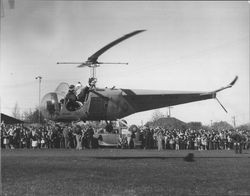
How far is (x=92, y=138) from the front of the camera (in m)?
35.9

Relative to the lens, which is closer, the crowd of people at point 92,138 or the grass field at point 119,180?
the grass field at point 119,180

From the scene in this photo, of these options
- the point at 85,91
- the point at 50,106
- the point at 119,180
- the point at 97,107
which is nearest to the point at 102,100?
the point at 97,107

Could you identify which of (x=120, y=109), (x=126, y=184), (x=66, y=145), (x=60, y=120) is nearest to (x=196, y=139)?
(x=66, y=145)

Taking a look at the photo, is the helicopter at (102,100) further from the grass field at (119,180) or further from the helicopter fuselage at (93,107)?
the grass field at (119,180)

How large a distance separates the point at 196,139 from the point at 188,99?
14.9 m

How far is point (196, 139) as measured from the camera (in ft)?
140

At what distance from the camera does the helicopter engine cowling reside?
2375cm

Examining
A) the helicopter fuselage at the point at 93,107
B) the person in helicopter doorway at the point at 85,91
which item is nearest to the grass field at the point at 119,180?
the person in helicopter doorway at the point at 85,91

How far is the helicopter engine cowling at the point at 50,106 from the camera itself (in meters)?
23.7

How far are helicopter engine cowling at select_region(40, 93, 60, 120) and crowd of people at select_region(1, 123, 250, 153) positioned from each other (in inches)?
296

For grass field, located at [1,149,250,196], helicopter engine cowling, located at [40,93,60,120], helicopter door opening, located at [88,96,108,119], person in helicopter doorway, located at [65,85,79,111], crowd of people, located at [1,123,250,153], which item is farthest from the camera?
crowd of people, located at [1,123,250,153]

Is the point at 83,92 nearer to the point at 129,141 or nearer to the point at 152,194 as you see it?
the point at 152,194

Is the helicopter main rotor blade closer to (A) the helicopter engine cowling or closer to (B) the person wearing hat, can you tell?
(B) the person wearing hat

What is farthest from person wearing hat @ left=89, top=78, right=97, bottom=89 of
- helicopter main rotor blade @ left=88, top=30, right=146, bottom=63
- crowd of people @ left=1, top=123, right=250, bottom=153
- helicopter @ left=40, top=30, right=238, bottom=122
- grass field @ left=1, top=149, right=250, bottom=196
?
crowd of people @ left=1, top=123, right=250, bottom=153
